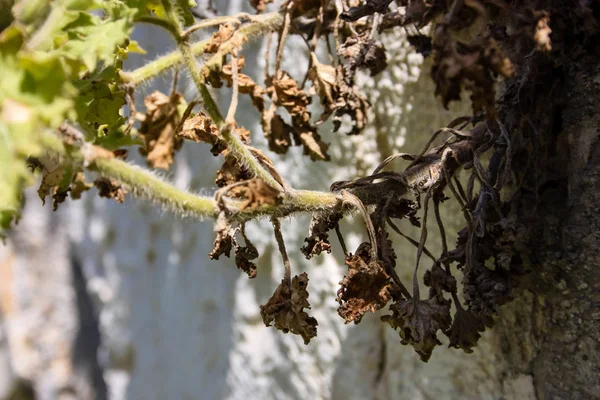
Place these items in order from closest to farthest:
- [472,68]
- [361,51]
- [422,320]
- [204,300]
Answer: [472,68]
[422,320]
[361,51]
[204,300]

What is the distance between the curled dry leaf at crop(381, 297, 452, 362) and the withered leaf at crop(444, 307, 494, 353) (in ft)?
0.14

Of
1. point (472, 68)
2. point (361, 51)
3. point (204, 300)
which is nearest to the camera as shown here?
point (472, 68)

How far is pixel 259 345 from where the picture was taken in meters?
1.22

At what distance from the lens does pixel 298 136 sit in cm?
72

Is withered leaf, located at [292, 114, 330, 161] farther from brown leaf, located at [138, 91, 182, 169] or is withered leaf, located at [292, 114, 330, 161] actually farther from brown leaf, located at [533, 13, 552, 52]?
brown leaf, located at [533, 13, 552, 52]

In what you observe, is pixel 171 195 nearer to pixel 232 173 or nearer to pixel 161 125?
pixel 232 173

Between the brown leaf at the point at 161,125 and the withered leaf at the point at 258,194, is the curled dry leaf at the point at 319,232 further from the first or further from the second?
the brown leaf at the point at 161,125

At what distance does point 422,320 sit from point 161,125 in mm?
407

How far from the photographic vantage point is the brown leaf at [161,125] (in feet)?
2.39

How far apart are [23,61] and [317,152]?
408mm

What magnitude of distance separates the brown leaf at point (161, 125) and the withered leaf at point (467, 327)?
39 centimetres

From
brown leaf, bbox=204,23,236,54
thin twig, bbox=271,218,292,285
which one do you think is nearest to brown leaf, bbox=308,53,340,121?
brown leaf, bbox=204,23,236,54

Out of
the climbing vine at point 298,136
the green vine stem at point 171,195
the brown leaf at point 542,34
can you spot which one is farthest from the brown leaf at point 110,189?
the brown leaf at point 542,34

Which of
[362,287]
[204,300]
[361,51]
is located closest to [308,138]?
[361,51]
